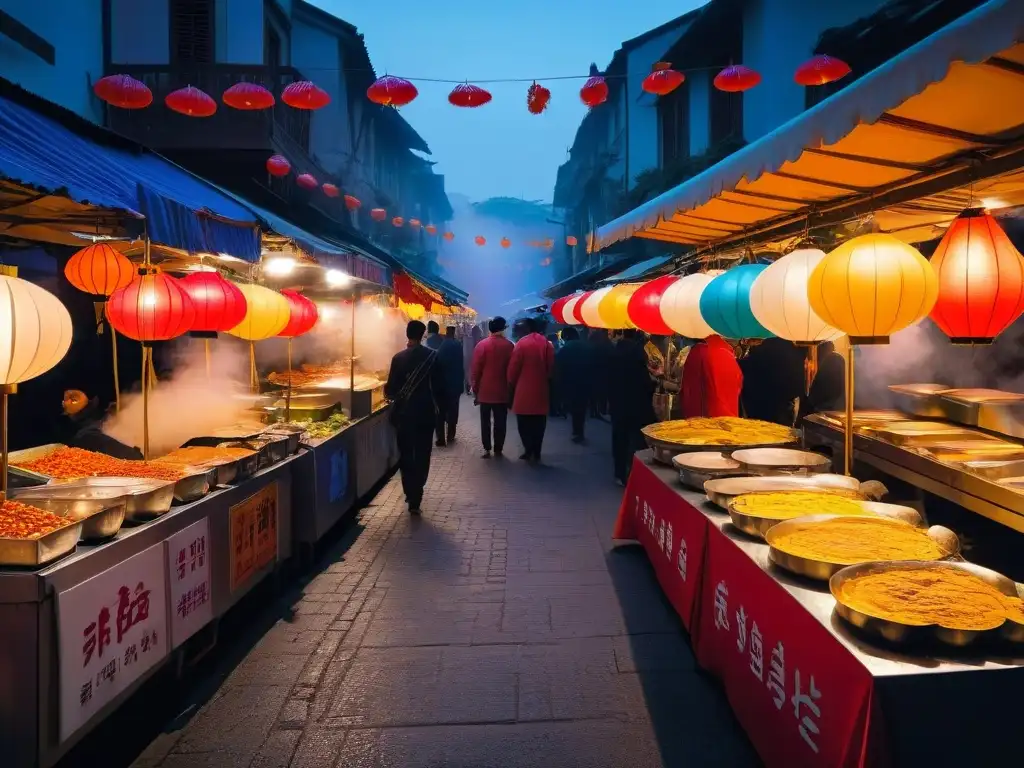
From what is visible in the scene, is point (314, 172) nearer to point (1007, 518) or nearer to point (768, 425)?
point (768, 425)

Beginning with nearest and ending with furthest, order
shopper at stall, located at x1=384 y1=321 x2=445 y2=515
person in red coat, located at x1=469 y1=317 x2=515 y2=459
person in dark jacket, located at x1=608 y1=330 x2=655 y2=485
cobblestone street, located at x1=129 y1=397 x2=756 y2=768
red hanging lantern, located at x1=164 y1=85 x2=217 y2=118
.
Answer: cobblestone street, located at x1=129 y1=397 x2=756 y2=768
shopper at stall, located at x1=384 y1=321 x2=445 y2=515
person in dark jacket, located at x1=608 y1=330 x2=655 y2=485
red hanging lantern, located at x1=164 y1=85 x2=217 y2=118
person in red coat, located at x1=469 y1=317 x2=515 y2=459

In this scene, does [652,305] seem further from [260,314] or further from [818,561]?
[818,561]

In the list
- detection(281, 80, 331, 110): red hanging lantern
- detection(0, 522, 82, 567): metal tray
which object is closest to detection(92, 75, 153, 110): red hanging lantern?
detection(281, 80, 331, 110): red hanging lantern

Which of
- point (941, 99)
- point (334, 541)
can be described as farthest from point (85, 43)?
point (941, 99)

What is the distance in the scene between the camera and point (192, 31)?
16.5 m

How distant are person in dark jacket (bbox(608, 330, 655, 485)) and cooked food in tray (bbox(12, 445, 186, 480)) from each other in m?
6.43

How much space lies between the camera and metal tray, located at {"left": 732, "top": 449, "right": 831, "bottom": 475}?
5.60m

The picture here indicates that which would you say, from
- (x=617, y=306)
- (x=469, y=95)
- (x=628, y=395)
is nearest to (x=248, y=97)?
(x=469, y=95)

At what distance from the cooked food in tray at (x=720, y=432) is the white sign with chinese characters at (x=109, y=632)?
4190 mm

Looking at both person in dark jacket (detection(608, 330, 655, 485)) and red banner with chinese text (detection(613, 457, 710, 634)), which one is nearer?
red banner with chinese text (detection(613, 457, 710, 634))

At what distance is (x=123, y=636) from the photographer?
388 centimetres

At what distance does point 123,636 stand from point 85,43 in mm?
15129

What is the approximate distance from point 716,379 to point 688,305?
8.34ft

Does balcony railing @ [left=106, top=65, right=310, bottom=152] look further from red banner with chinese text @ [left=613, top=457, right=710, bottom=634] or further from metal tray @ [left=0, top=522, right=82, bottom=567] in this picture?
metal tray @ [left=0, top=522, right=82, bottom=567]
